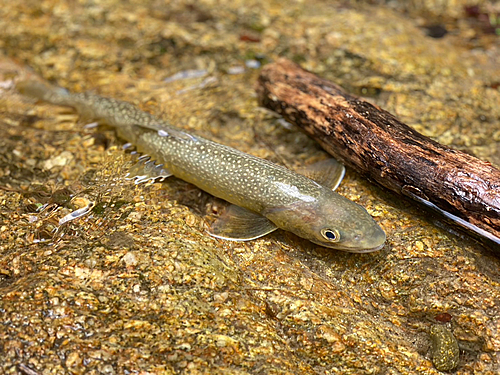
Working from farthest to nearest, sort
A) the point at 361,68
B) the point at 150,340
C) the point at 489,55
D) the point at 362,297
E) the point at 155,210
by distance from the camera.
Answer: the point at 489,55
the point at 361,68
the point at 155,210
the point at 362,297
the point at 150,340

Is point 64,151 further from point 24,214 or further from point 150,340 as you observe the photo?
point 150,340

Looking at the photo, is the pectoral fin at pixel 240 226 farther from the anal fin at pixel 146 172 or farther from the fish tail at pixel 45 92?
the fish tail at pixel 45 92

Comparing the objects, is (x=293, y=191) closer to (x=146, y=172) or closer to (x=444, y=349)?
(x=146, y=172)

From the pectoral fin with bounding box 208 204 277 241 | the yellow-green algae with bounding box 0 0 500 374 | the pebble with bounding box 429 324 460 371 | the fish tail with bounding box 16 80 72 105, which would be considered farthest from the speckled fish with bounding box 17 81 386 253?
the fish tail with bounding box 16 80 72 105

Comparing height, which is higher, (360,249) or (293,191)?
(293,191)

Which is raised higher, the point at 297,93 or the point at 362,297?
the point at 297,93

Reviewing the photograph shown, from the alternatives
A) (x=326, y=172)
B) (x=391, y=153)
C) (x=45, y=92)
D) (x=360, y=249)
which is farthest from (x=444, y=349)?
(x=45, y=92)

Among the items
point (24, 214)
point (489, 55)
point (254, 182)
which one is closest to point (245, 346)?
point (254, 182)
